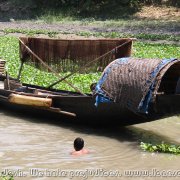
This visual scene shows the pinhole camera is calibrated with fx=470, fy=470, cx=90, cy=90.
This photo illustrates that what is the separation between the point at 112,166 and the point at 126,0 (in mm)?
30042

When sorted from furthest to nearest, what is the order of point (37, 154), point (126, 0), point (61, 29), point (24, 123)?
1. point (126, 0)
2. point (61, 29)
3. point (24, 123)
4. point (37, 154)

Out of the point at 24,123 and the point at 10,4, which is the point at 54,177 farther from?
the point at 10,4

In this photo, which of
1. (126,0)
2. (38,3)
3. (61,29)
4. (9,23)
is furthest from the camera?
(38,3)

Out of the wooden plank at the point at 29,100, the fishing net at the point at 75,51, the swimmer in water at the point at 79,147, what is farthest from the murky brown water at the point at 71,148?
the fishing net at the point at 75,51

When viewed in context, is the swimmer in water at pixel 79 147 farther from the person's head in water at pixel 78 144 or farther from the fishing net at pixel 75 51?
the fishing net at pixel 75 51

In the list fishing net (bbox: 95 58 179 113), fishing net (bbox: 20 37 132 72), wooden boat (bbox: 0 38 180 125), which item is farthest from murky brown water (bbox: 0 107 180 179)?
fishing net (bbox: 20 37 132 72)

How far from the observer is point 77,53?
10.1m

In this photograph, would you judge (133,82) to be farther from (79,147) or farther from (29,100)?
(29,100)

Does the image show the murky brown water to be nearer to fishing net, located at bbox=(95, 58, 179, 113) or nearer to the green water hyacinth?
the green water hyacinth

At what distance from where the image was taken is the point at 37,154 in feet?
25.6

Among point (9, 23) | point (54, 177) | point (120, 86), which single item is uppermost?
point (120, 86)

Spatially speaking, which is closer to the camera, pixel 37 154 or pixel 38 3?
pixel 37 154

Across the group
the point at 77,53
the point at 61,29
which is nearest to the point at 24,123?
the point at 77,53

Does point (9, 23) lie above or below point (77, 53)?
below
